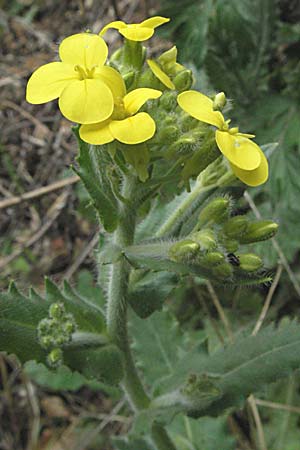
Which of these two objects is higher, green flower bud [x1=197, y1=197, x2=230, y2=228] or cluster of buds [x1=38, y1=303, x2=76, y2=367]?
green flower bud [x1=197, y1=197, x2=230, y2=228]

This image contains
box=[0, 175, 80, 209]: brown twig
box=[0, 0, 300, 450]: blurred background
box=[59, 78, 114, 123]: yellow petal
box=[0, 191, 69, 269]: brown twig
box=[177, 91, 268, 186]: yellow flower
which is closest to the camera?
box=[59, 78, 114, 123]: yellow petal

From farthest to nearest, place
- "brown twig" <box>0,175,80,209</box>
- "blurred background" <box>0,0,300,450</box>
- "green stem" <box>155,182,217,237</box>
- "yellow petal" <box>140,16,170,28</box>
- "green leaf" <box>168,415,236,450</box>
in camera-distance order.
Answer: "brown twig" <box>0,175,80,209</box>, "blurred background" <box>0,0,300,450</box>, "green leaf" <box>168,415,236,450</box>, "green stem" <box>155,182,217,237</box>, "yellow petal" <box>140,16,170,28</box>

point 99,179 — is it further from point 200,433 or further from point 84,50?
point 200,433

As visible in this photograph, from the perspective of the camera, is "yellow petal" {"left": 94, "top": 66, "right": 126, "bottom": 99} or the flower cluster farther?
"yellow petal" {"left": 94, "top": 66, "right": 126, "bottom": 99}

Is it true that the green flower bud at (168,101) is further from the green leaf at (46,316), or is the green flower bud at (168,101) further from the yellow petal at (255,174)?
the green leaf at (46,316)

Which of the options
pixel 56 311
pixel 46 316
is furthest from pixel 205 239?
pixel 46 316

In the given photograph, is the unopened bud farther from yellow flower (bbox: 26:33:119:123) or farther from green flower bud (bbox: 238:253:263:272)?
green flower bud (bbox: 238:253:263:272)

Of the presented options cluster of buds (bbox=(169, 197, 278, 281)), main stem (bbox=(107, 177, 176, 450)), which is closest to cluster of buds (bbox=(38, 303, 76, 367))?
main stem (bbox=(107, 177, 176, 450))
